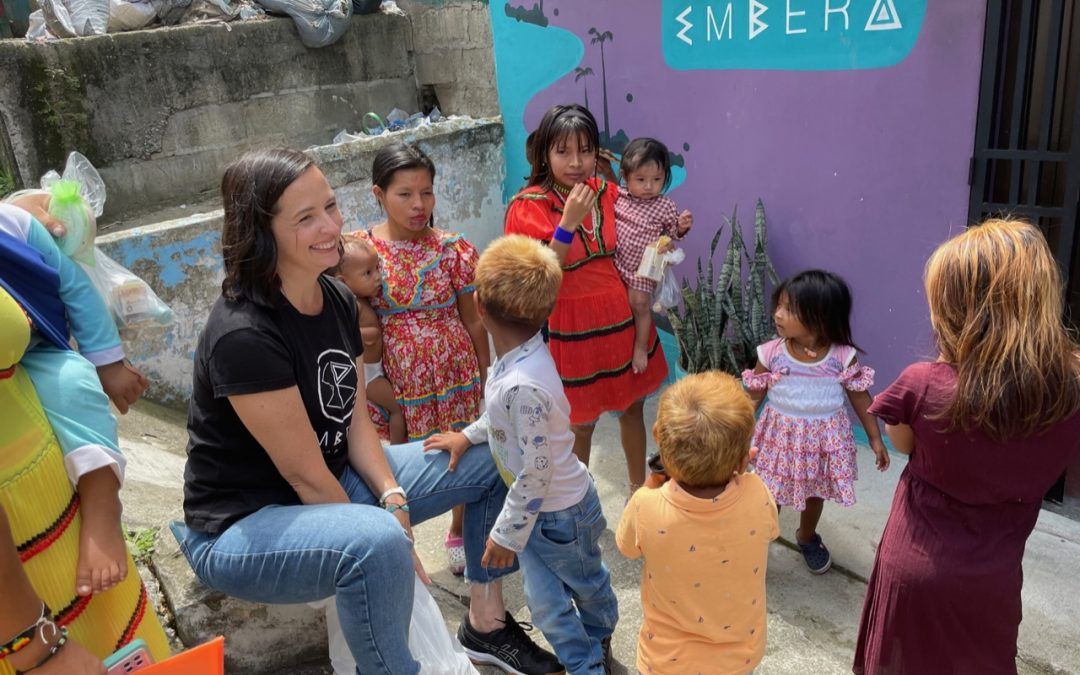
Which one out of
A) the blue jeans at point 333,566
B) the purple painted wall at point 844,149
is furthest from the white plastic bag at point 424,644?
the purple painted wall at point 844,149

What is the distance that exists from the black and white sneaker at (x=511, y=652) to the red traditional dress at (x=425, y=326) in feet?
2.74

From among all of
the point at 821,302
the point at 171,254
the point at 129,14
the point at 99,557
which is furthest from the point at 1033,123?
the point at 129,14

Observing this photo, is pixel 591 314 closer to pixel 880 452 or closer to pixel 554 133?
pixel 554 133

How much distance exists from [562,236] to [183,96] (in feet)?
15.2

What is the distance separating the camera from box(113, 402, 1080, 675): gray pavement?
2729 mm

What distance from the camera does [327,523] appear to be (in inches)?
80.8

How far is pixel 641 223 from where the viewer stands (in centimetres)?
346

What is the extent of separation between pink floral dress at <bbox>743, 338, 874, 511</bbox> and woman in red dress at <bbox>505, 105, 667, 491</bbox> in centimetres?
59

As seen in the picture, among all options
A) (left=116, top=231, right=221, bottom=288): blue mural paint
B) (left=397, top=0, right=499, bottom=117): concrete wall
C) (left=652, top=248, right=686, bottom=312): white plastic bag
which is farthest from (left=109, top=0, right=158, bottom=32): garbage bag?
(left=652, top=248, right=686, bottom=312): white plastic bag

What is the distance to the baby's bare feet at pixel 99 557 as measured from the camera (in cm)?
171

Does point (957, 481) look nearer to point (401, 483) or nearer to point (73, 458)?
point (401, 483)

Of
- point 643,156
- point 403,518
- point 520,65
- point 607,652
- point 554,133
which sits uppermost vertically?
point 520,65

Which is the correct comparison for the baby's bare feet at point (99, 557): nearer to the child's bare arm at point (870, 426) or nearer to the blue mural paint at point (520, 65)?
the child's bare arm at point (870, 426)

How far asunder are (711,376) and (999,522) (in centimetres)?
76
